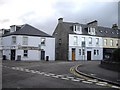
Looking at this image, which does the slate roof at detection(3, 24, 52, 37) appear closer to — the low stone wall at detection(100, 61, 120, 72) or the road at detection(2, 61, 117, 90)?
the low stone wall at detection(100, 61, 120, 72)

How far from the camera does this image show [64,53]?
5434 cm

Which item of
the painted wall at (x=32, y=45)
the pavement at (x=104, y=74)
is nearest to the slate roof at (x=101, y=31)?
the painted wall at (x=32, y=45)

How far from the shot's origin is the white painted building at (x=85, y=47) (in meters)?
53.3

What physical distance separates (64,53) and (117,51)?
98.7ft

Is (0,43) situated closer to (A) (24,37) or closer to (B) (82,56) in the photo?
(A) (24,37)

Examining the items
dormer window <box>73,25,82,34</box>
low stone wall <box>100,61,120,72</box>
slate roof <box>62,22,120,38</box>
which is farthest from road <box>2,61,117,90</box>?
dormer window <box>73,25,82,34</box>

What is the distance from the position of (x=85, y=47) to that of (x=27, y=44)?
14983 mm

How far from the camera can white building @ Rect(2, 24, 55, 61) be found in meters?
46.3

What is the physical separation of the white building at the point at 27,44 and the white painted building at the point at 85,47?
5415 millimetres

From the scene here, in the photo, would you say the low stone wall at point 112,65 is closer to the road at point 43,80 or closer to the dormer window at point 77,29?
the road at point 43,80

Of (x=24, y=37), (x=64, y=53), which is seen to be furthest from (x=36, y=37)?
(x=64, y=53)

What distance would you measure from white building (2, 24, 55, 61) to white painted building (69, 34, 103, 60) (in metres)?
5.41

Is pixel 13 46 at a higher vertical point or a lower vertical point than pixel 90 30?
lower

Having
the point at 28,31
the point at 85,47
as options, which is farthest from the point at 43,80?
the point at 85,47
